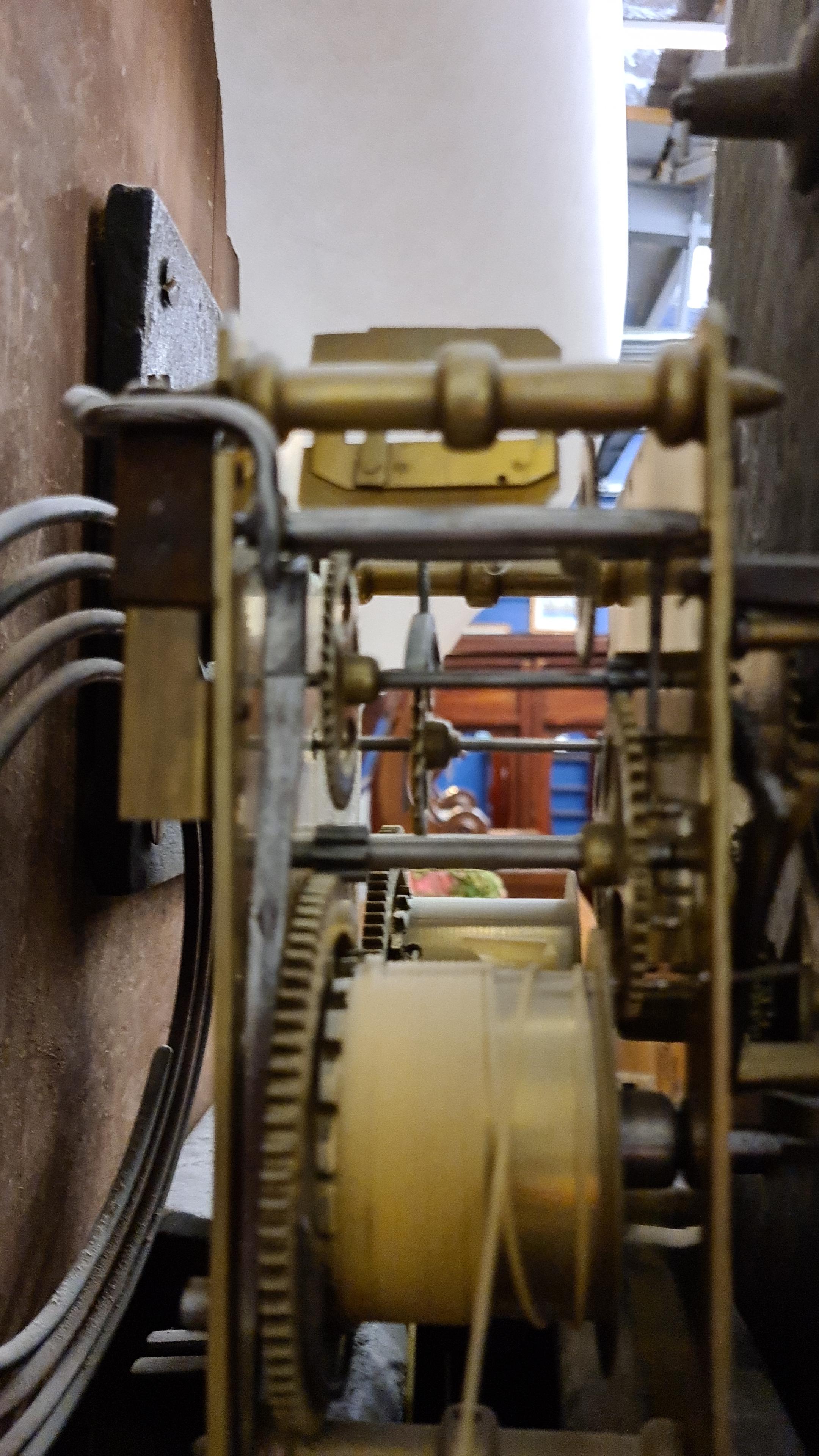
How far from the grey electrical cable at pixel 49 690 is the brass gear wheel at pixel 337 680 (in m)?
0.20

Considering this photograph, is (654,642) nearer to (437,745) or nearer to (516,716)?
(437,745)

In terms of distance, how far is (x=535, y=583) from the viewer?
1218mm

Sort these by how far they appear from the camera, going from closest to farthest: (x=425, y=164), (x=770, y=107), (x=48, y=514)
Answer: (x=48, y=514) → (x=770, y=107) → (x=425, y=164)

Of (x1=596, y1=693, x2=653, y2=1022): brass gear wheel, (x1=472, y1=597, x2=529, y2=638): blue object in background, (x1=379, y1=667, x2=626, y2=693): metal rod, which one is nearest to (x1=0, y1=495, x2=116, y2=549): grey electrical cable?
(x1=379, y1=667, x2=626, y2=693): metal rod

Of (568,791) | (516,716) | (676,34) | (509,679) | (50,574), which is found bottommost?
(568,791)

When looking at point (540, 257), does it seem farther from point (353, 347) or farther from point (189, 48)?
point (353, 347)

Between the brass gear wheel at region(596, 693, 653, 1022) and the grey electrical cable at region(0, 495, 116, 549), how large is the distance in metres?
0.38

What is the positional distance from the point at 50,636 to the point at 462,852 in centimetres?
36

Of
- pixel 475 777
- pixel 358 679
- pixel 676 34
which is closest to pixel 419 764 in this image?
pixel 358 679

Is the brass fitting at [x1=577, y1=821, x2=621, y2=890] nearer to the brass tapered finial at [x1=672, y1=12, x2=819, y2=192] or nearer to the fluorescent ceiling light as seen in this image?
the brass tapered finial at [x1=672, y1=12, x2=819, y2=192]

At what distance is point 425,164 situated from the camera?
5.60 feet

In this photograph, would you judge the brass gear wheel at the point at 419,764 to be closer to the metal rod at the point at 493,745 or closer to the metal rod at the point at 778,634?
the metal rod at the point at 493,745

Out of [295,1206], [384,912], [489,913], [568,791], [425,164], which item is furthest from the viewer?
[568,791]

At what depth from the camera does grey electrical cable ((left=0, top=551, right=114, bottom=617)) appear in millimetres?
727
